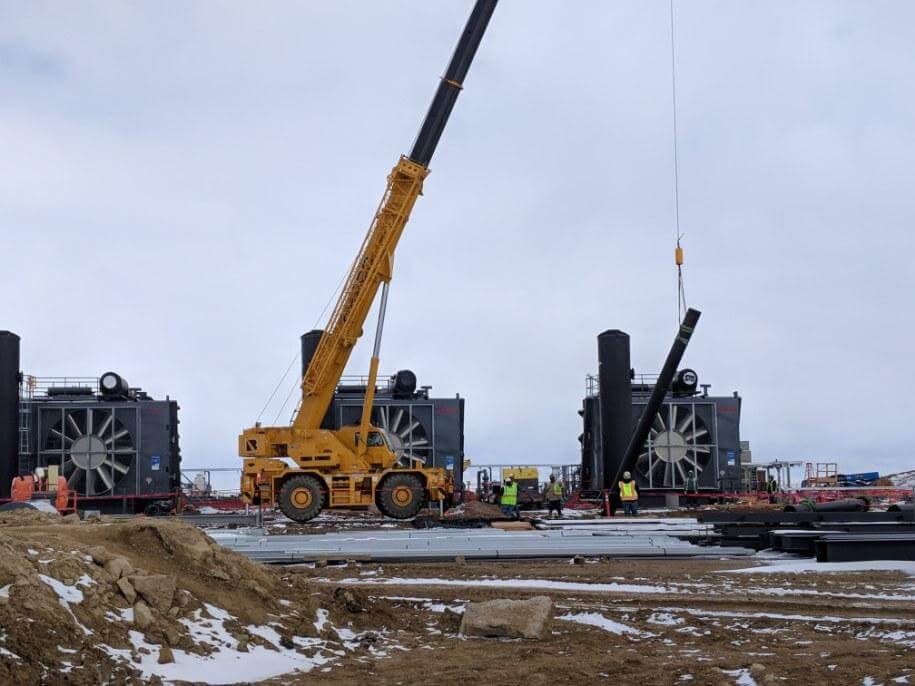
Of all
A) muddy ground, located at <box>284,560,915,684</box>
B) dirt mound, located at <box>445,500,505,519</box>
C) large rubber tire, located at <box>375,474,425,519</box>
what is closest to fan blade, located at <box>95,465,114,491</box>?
dirt mound, located at <box>445,500,505,519</box>

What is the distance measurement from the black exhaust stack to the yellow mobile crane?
20.7ft

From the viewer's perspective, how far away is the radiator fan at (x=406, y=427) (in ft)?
131

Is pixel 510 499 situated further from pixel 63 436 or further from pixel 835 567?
pixel 63 436

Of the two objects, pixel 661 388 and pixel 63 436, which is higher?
pixel 661 388

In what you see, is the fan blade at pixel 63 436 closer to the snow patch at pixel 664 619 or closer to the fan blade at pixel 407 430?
the fan blade at pixel 407 430

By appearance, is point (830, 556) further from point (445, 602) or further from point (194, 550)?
point (194, 550)

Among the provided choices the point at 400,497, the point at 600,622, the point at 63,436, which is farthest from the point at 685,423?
the point at 600,622

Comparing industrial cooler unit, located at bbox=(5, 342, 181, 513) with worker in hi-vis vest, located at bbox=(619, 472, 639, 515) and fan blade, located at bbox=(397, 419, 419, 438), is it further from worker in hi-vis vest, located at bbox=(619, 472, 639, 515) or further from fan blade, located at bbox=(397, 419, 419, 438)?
worker in hi-vis vest, located at bbox=(619, 472, 639, 515)

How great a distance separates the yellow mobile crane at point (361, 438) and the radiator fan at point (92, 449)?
1128 centimetres

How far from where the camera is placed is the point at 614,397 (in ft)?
113

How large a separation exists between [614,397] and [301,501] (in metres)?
11.4

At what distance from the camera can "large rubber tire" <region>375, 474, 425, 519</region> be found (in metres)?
27.9

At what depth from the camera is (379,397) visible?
40.6 metres

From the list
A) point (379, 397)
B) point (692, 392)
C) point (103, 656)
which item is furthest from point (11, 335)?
point (103, 656)
